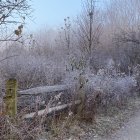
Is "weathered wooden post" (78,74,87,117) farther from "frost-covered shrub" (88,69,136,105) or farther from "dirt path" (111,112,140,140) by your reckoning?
"dirt path" (111,112,140,140)

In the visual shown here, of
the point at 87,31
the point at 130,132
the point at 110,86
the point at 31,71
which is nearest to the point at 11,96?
the point at 130,132

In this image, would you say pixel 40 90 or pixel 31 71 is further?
pixel 31 71

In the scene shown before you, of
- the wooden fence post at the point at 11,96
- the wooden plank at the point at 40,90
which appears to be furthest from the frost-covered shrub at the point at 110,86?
the wooden fence post at the point at 11,96

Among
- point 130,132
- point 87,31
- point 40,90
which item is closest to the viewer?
point 40,90

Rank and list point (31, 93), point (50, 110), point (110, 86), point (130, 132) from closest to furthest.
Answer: point (31, 93), point (50, 110), point (130, 132), point (110, 86)

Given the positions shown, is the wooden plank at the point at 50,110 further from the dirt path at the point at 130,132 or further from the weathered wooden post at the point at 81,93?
the dirt path at the point at 130,132

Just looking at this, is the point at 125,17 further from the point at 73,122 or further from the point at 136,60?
the point at 73,122

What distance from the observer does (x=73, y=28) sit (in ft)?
85.5

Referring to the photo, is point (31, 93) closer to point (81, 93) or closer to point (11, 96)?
point (11, 96)

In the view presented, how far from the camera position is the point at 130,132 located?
10.0 m

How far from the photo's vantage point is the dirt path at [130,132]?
943 cm

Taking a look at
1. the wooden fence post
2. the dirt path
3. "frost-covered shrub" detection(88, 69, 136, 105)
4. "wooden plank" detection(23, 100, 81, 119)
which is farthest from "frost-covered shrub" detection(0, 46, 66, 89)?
the wooden fence post

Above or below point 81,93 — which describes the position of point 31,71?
above

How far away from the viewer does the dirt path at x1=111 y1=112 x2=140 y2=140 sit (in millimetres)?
9430
